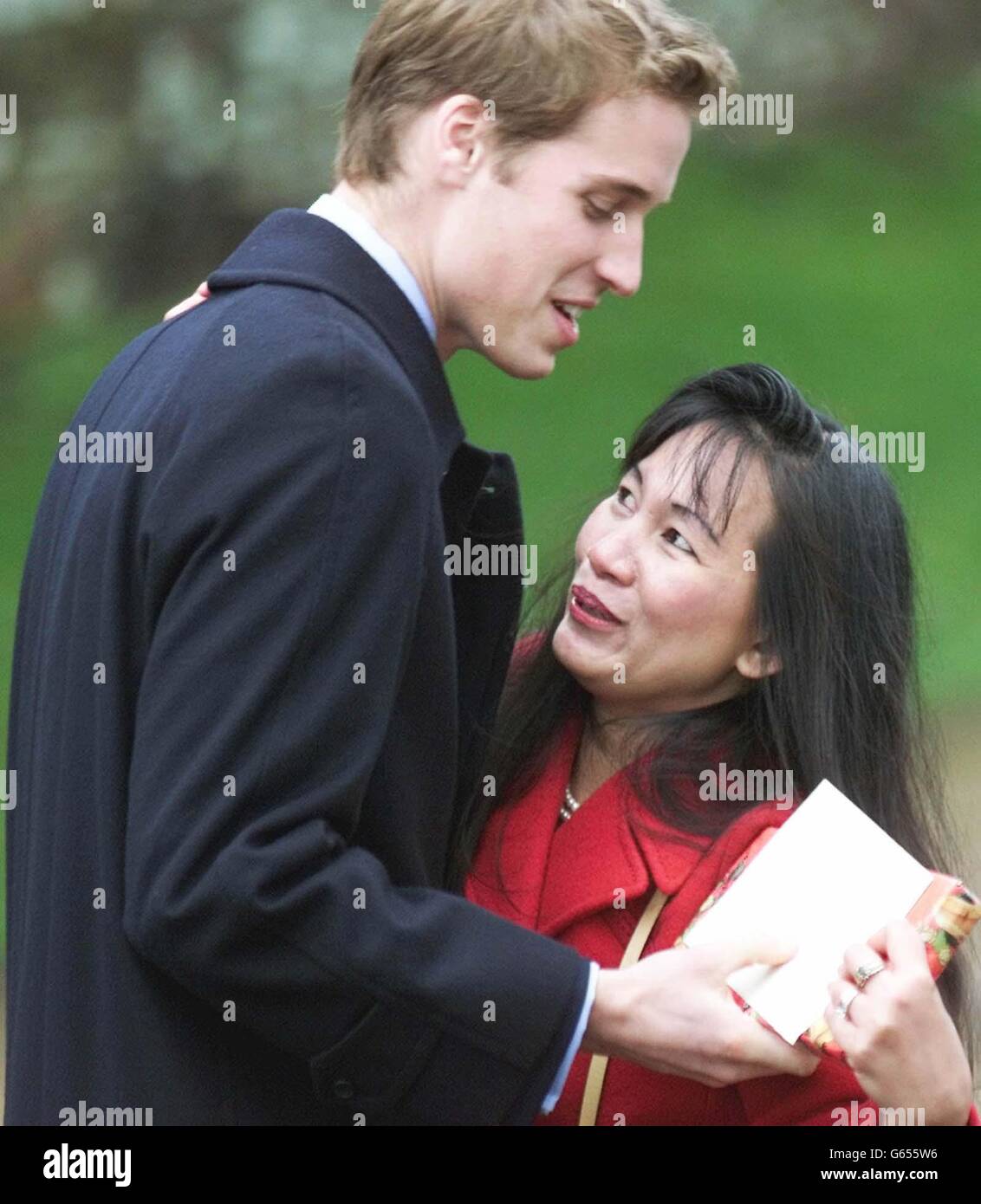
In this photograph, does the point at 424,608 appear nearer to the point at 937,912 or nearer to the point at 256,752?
the point at 256,752

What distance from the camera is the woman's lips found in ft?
9.19

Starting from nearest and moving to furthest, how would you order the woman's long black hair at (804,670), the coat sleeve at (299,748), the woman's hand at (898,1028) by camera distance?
the coat sleeve at (299,748) → the woman's hand at (898,1028) → the woman's long black hair at (804,670)

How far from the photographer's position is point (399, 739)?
219cm

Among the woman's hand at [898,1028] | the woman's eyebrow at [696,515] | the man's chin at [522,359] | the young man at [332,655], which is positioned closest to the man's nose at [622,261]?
the young man at [332,655]

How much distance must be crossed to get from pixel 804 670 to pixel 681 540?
0.83ft

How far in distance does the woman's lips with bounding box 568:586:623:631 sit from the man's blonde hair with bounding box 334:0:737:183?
725 mm

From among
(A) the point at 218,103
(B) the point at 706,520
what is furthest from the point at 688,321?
(B) the point at 706,520

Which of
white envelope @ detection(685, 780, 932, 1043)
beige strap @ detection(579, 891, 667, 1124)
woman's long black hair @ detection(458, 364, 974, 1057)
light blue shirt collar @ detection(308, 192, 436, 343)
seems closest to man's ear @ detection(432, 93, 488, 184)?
light blue shirt collar @ detection(308, 192, 436, 343)

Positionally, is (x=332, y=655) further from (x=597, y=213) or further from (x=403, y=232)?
(x=597, y=213)

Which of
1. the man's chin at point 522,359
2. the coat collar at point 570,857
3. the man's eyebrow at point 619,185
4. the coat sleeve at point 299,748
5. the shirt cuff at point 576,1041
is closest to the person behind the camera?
the coat sleeve at point 299,748

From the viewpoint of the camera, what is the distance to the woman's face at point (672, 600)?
2.78 meters

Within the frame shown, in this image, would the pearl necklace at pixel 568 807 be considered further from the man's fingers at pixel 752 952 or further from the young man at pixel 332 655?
the man's fingers at pixel 752 952

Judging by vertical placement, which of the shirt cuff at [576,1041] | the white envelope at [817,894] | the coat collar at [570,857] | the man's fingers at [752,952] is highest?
the coat collar at [570,857]
